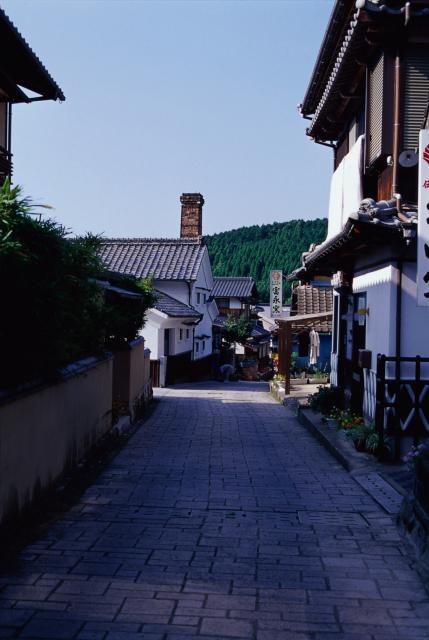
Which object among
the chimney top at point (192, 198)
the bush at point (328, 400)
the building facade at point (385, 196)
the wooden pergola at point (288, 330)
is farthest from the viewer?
the chimney top at point (192, 198)

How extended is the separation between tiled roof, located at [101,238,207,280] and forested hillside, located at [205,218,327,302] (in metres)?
59.5

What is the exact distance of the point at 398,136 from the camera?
10703 mm

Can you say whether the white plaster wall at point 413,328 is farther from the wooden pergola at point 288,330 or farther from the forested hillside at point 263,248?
the forested hillside at point 263,248

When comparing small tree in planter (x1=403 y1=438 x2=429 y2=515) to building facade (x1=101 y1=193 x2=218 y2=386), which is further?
building facade (x1=101 y1=193 x2=218 y2=386)

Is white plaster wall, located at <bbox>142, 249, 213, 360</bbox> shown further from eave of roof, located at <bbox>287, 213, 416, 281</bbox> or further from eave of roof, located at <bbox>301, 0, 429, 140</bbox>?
eave of roof, located at <bbox>287, 213, 416, 281</bbox>

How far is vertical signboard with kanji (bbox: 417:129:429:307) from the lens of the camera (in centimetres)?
766

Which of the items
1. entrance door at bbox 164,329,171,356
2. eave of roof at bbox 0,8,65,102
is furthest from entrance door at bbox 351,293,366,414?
entrance door at bbox 164,329,171,356

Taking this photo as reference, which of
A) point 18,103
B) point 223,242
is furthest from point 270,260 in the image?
point 18,103

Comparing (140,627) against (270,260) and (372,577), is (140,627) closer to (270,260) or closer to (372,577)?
(372,577)

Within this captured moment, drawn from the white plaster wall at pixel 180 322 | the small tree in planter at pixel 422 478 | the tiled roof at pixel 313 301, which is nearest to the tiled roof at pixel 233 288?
the white plaster wall at pixel 180 322

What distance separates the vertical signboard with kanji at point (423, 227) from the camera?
766cm

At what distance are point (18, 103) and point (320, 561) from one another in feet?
52.6

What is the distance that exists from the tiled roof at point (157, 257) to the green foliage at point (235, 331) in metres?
11.6

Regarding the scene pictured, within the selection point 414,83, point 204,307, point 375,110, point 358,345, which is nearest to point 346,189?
point 375,110
